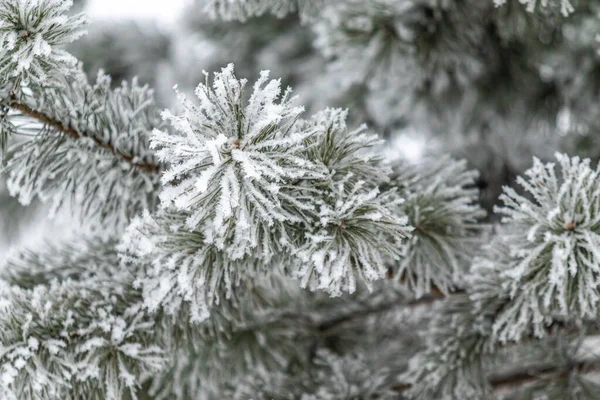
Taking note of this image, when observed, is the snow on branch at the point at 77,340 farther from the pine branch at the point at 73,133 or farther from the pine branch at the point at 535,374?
the pine branch at the point at 535,374

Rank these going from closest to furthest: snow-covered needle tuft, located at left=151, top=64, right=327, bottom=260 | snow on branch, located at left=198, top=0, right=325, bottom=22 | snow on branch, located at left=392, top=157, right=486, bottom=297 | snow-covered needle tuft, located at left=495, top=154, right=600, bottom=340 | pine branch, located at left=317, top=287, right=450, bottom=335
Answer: snow-covered needle tuft, located at left=151, top=64, right=327, bottom=260, snow-covered needle tuft, located at left=495, top=154, right=600, bottom=340, snow on branch, located at left=392, top=157, right=486, bottom=297, snow on branch, located at left=198, top=0, right=325, bottom=22, pine branch, located at left=317, top=287, right=450, bottom=335

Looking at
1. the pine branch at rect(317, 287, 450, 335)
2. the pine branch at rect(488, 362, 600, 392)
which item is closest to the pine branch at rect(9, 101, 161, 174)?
the pine branch at rect(317, 287, 450, 335)

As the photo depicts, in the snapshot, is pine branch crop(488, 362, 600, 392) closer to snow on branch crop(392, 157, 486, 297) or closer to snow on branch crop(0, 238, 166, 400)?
snow on branch crop(392, 157, 486, 297)

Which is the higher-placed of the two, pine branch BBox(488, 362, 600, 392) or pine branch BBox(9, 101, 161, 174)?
pine branch BBox(9, 101, 161, 174)

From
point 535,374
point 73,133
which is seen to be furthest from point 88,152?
point 535,374

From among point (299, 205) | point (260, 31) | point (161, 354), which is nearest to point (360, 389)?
point (161, 354)

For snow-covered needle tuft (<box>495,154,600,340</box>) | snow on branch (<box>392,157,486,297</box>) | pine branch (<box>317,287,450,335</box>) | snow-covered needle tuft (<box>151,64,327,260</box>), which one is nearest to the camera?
snow-covered needle tuft (<box>151,64,327,260</box>)

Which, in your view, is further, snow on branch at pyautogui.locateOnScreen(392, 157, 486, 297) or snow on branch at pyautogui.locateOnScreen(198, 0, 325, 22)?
snow on branch at pyautogui.locateOnScreen(198, 0, 325, 22)

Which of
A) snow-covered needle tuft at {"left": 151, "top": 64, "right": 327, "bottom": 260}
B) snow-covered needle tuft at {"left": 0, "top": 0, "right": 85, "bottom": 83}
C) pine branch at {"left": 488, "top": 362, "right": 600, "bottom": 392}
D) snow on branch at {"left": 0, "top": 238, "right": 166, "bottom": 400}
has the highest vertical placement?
snow-covered needle tuft at {"left": 0, "top": 0, "right": 85, "bottom": 83}
